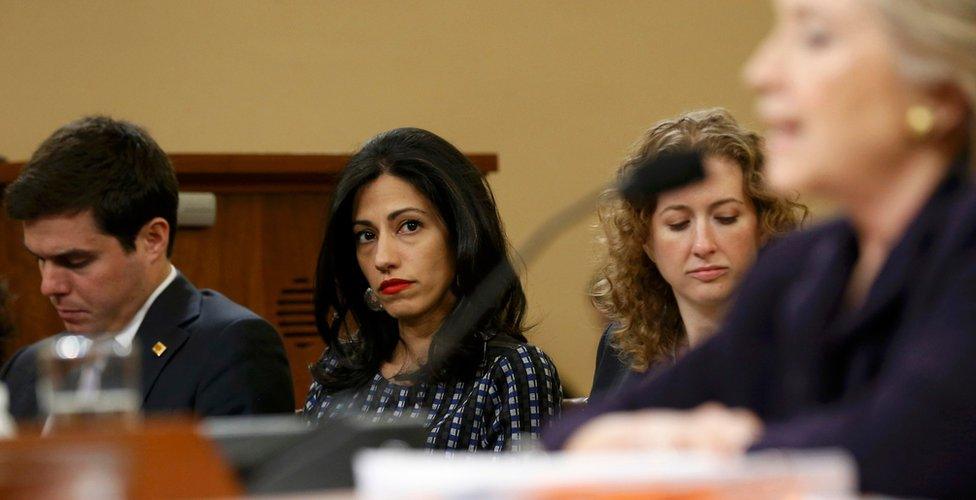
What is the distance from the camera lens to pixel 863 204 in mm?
1277

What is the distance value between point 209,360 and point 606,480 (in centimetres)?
216

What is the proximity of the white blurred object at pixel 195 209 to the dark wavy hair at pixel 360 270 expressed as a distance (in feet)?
1.40

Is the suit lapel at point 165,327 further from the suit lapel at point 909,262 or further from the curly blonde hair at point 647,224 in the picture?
the suit lapel at point 909,262

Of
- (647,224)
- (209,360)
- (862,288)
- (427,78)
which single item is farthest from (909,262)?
(427,78)

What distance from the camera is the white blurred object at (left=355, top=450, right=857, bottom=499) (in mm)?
823

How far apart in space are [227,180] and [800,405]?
2.44m

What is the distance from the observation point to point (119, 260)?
3078mm

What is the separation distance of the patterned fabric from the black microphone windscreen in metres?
1.30

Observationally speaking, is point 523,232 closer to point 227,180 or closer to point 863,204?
point 227,180

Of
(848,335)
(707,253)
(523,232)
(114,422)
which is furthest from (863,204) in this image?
(523,232)

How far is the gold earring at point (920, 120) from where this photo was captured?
4.06 feet

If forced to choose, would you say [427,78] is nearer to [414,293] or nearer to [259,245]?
[259,245]

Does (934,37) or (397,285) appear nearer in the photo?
(934,37)

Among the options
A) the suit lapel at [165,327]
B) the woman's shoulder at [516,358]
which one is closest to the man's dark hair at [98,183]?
the suit lapel at [165,327]
